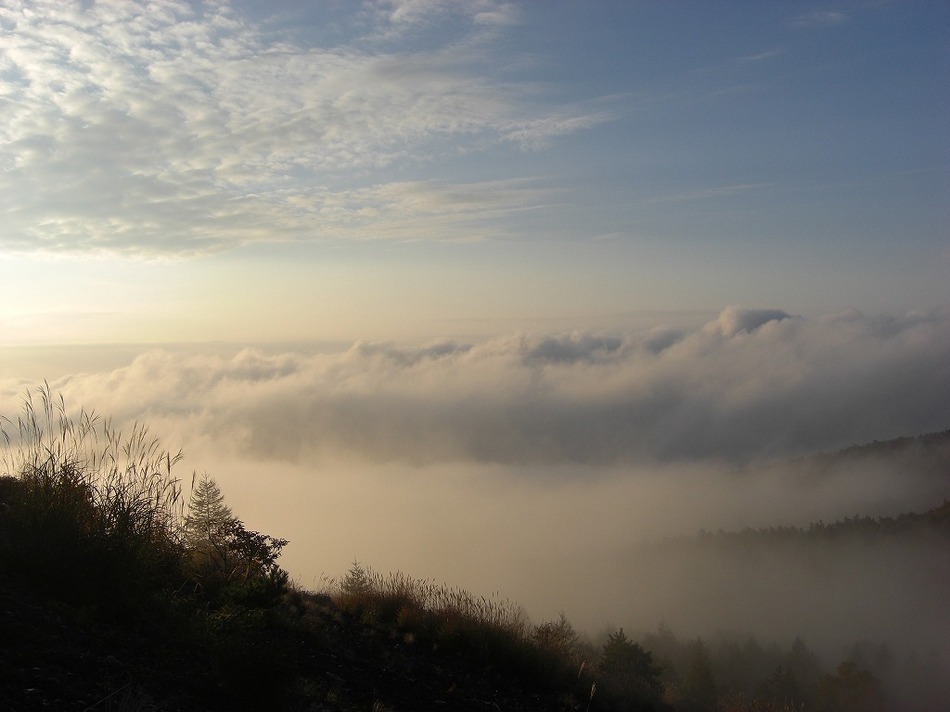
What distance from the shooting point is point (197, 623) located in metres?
5.36

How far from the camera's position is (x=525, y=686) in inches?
269

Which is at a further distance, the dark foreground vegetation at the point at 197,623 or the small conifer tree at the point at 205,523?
the small conifer tree at the point at 205,523

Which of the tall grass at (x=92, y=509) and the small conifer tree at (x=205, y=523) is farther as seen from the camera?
the small conifer tree at (x=205, y=523)

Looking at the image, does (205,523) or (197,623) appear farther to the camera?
(205,523)

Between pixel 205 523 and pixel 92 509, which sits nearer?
pixel 92 509

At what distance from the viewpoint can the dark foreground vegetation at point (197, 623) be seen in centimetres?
439

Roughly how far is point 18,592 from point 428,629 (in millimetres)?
4115

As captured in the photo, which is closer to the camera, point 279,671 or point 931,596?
point 279,671

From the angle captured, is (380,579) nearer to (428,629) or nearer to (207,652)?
(428,629)

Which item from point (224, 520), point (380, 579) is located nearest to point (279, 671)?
point (224, 520)

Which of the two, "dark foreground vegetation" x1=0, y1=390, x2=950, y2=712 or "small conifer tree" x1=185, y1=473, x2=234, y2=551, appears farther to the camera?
"small conifer tree" x1=185, y1=473, x2=234, y2=551

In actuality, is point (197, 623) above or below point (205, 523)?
below

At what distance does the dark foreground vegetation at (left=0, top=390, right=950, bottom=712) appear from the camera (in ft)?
14.4

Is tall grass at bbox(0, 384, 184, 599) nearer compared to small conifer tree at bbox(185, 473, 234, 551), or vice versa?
tall grass at bbox(0, 384, 184, 599)
